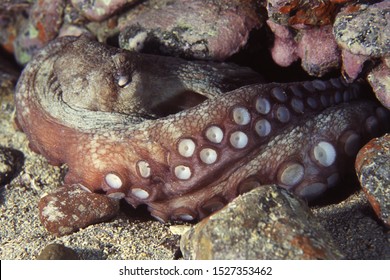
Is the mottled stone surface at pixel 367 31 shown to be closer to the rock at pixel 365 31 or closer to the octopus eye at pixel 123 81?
the rock at pixel 365 31

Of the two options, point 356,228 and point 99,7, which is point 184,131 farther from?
point 99,7

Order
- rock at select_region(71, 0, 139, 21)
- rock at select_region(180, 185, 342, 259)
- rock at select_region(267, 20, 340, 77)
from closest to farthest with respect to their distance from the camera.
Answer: rock at select_region(180, 185, 342, 259) → rock at select_region(267, 20, 340, 77) → rock at select_region(71, 0, 139, 21)

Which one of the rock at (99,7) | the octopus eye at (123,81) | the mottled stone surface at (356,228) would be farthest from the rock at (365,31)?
the rock at (99,7)

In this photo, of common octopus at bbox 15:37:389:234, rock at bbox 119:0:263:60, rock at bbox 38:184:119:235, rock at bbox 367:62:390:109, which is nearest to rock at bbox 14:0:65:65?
rock at bbox 119:0:263:60

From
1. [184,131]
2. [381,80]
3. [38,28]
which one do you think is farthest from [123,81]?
[38,28]

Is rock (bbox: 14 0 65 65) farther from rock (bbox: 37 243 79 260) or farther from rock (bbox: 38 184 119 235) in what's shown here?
rock (bbox: 37 243 79 260)

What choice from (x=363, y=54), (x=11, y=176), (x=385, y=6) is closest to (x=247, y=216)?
(x=363, y=54)
